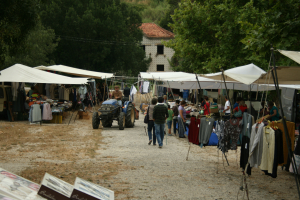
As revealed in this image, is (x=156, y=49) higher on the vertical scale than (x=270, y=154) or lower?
higher

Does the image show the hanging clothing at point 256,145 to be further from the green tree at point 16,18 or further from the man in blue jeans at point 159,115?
the green tree at point 16,18

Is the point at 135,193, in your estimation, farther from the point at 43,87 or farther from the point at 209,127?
the point at 43,87

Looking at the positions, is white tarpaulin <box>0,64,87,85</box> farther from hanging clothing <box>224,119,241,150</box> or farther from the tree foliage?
hanging clothing <box>224,119,241,150</box>

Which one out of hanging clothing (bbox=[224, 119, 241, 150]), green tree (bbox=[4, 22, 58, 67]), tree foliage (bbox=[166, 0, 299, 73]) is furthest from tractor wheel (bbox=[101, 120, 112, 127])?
green tree (bbox=[4, 22, 58, 67])

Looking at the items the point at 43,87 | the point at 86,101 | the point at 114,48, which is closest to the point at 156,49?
the point at 114,48

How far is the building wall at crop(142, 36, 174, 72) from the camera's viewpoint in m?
52.3

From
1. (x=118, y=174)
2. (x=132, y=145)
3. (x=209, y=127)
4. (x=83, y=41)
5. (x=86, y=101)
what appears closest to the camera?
(x=118, y=174)

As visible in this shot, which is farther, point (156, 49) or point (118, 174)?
point (156, 49)

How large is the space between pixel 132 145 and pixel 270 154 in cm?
636

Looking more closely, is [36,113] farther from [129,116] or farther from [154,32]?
[154,32]

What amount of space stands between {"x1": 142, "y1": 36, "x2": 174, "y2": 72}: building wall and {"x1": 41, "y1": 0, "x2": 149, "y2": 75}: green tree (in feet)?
38.6

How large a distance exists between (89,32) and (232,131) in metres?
32.4

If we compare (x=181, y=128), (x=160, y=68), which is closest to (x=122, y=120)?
(x=181, y=128)

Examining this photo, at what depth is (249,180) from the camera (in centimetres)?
747
